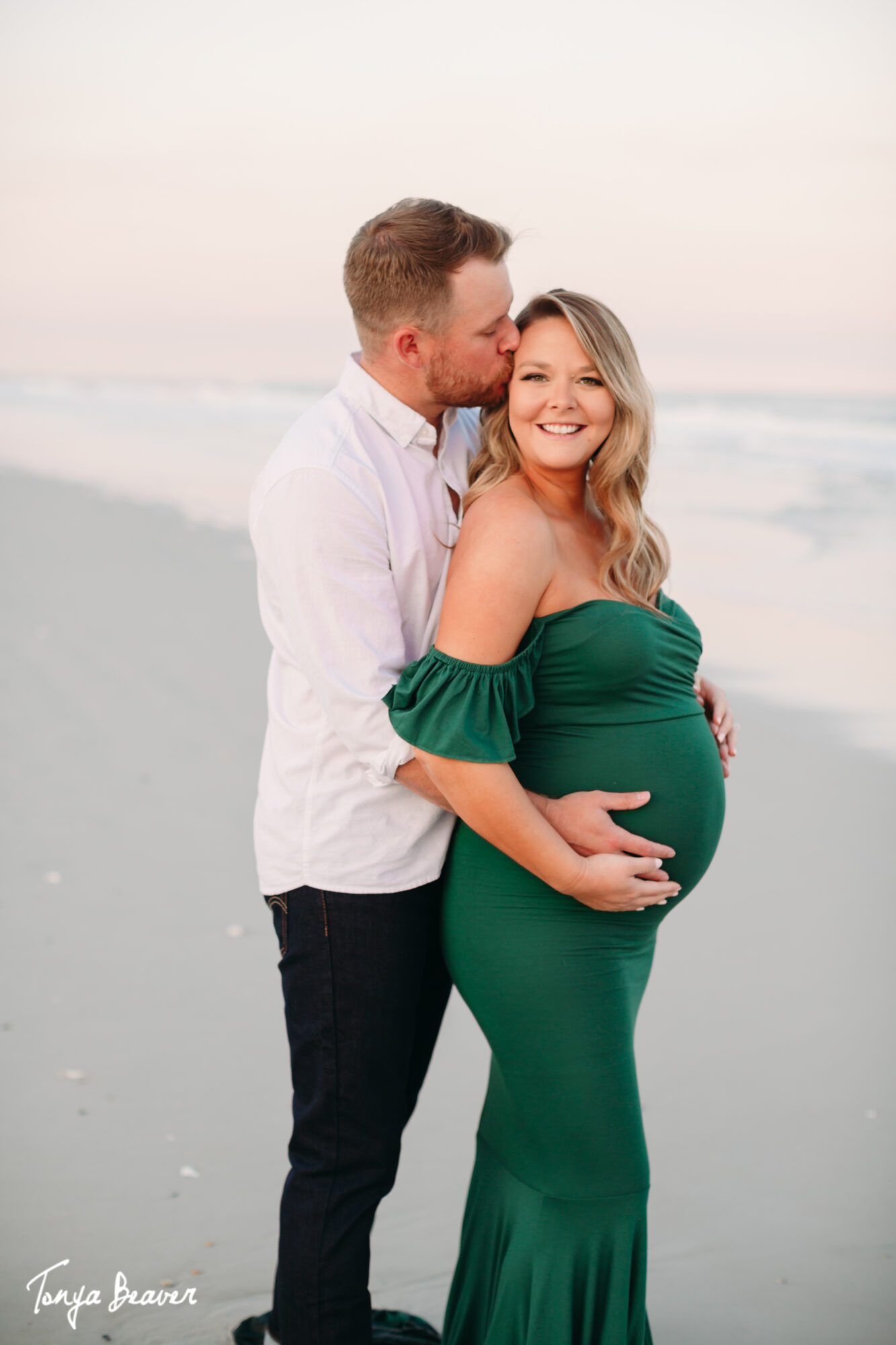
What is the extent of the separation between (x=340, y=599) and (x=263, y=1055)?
2.02 meters

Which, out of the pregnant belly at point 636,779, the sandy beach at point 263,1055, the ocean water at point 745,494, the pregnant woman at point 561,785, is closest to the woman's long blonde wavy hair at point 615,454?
the pregnant woman at point 561,785

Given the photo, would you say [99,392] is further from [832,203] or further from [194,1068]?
[194,1068]

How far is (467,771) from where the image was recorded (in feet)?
6.29

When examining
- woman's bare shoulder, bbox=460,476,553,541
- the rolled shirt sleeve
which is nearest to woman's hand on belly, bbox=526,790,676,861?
the rolled shirt sleeve

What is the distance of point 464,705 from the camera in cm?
188

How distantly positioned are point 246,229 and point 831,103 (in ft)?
33.0

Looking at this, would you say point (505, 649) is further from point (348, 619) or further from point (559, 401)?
point (559, 401)

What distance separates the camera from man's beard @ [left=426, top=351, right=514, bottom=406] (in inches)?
85.4

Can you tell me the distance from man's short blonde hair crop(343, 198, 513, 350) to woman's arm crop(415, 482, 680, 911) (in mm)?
418

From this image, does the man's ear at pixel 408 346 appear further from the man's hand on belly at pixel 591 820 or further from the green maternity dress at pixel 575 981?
the man's hand on belly at pixel 591 820

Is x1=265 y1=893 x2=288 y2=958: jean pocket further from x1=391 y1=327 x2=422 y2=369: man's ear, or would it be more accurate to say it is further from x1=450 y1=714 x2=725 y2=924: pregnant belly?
x1=391 y1=327 x2=422 y2=369: man's ear

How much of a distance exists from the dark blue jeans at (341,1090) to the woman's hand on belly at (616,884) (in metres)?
0.35

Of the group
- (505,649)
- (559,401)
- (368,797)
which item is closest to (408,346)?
(559,401)

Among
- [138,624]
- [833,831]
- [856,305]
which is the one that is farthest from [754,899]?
[856,305]
